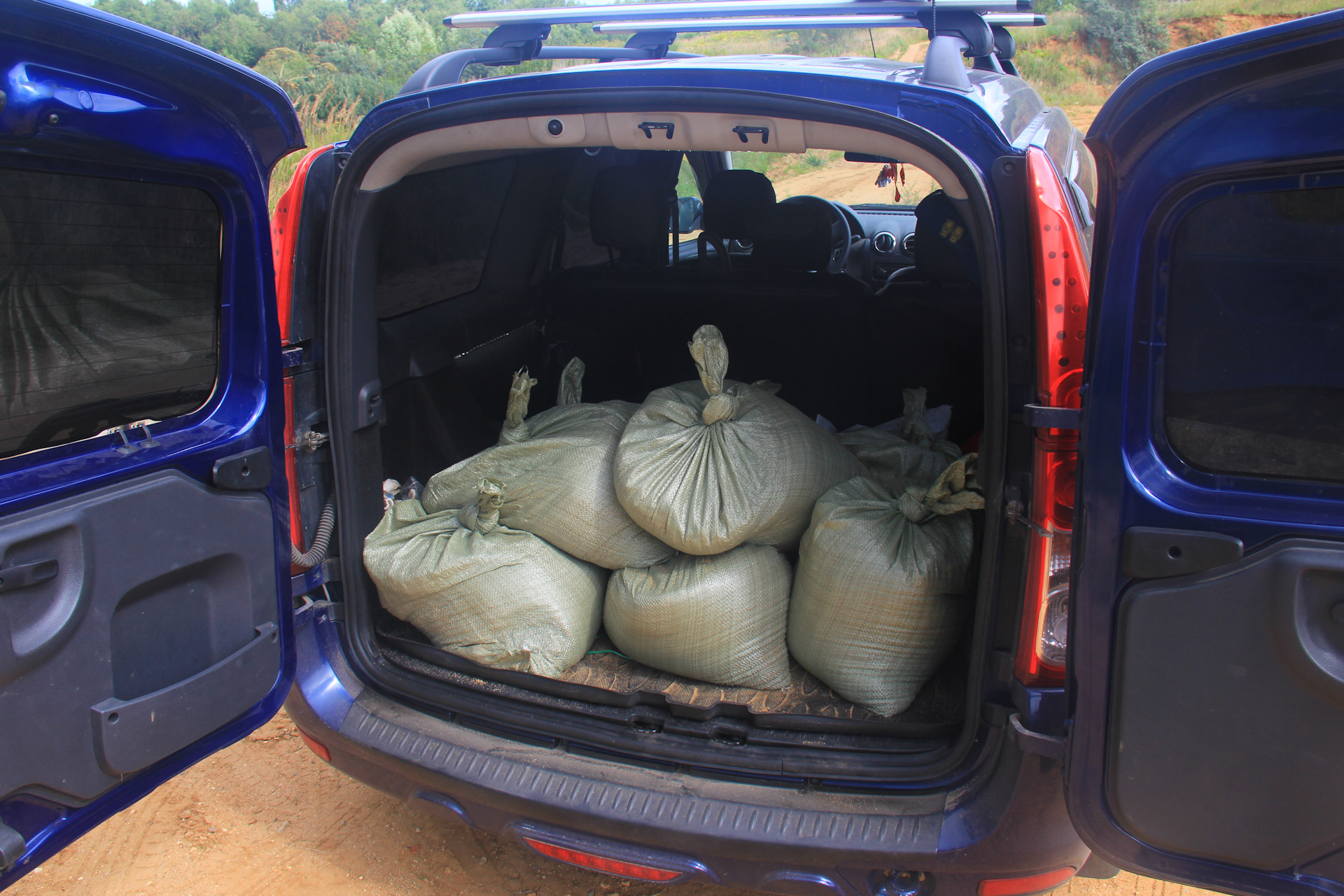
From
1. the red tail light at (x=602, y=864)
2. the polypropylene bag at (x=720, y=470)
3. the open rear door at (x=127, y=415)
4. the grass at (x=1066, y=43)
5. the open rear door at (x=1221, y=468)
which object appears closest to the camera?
the open rear door at (x=1221, y=468)

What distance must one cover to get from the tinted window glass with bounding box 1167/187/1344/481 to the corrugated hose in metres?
1.64

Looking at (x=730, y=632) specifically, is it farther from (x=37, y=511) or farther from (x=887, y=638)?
(x=37, y=511)

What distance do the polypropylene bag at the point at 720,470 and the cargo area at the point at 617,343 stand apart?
268 mm

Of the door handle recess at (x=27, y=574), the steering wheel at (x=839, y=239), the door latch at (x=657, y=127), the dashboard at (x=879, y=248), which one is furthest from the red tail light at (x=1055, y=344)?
the steering wheel at (x=839, y=239)

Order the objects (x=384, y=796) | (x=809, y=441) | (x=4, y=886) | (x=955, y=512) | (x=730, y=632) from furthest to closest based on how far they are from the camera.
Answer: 1. (x=384, y=796)
2. (x=809, y=441)
3. (x=730, y=632)
4. (x=955, y=512)
5. (x=4, y=886)

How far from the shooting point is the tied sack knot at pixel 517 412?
86.5 inches

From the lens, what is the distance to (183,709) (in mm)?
1451

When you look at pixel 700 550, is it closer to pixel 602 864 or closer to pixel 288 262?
pixel 602 864

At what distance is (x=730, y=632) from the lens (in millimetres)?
1880

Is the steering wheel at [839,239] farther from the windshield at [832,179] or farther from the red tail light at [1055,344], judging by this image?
the windshield at [832,179]

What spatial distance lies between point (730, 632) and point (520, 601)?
48cm

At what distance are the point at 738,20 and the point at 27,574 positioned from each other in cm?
176

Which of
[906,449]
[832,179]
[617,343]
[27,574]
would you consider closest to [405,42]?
[832,179]

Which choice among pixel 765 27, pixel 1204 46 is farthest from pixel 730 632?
pixel 765 27
